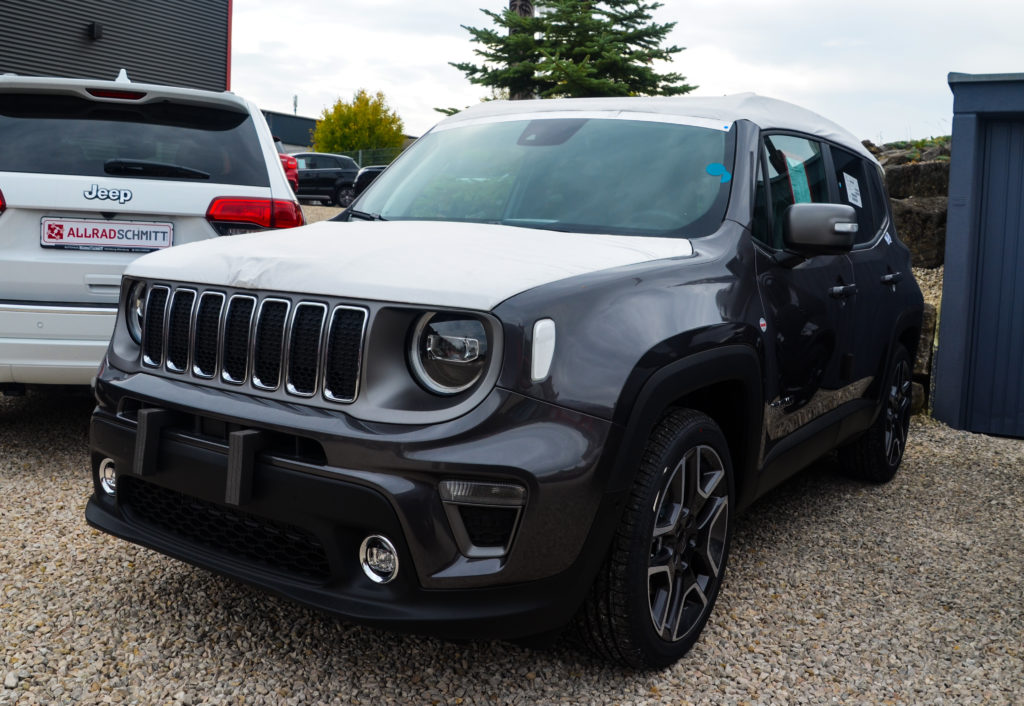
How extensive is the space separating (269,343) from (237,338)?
13 cm

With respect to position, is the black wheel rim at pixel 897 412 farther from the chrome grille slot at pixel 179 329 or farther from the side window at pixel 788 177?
the chrome grille slot at pixel 179 329

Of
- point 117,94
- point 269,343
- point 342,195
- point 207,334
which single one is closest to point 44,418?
point 117,94

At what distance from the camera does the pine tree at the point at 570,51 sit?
21.4 m

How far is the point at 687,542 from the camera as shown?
3.00m

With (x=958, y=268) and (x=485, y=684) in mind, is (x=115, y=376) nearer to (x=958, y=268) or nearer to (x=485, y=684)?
(x=485, y=684)

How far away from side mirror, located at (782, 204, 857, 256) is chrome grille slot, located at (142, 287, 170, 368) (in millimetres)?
2086

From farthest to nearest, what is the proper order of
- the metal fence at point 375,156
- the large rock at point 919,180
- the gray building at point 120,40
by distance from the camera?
the metal fence at point 375,156, the gray building at point 120,40, the large rock at point 919,180

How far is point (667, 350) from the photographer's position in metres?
2.70

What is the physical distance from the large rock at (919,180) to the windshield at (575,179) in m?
8.12

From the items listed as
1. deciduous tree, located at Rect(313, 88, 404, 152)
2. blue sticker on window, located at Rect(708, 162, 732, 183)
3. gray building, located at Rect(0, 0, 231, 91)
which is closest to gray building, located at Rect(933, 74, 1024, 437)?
blue sticker on window, located at Rect(708, 162, 732, 183)

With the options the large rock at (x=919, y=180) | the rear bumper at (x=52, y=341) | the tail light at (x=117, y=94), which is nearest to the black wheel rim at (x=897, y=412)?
the rear bumper at (x=52, y=341)

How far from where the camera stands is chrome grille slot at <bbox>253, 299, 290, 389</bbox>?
258 centimetres

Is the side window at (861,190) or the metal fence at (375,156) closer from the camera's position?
the side window at (861,190)

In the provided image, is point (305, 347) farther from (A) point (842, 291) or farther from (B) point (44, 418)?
(B) point (44, 418)
